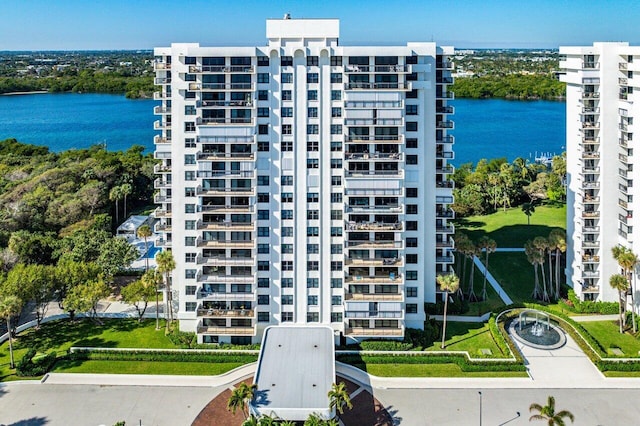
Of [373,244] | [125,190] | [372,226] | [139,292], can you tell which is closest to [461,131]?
[125,190]

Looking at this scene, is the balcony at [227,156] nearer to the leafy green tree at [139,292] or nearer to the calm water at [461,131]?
the leafy green tree at [139,292]

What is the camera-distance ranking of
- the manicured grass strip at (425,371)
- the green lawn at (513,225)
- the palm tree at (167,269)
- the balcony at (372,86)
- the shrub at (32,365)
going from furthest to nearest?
the green lawn at (513,225) < the palm tree at (167,269) < the balcony at (372,86) < the manicured grass strip at (425,371) < the shrub at (32,365)

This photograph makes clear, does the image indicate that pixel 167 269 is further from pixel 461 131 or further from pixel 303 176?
pixel 461 131

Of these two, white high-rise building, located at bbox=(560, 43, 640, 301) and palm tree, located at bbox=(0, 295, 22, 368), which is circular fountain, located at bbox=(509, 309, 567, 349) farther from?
palm tree, located at bbox=(0, 295, 22, 368)

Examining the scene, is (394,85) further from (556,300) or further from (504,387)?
(556,300)

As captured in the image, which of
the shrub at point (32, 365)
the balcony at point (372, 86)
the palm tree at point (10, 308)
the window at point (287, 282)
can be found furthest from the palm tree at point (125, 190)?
the balcony at point (372, 86)

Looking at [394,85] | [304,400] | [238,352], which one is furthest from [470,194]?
[304,400]
